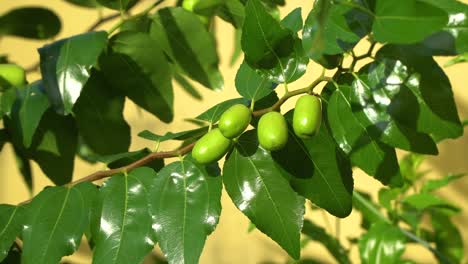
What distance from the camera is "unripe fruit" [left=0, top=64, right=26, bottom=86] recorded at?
2.51ft

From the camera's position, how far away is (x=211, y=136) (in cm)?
55

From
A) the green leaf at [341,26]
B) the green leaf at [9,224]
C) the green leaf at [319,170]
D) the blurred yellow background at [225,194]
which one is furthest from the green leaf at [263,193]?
the blurred yellow background at [225,194]

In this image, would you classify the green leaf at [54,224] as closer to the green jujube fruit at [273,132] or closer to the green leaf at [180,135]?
the green leaf at [180,135]

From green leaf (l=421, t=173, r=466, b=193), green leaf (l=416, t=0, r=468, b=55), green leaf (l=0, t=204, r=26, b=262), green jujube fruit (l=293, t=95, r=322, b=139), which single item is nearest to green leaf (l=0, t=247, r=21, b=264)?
green leaf (l=0, t=204, r=26, b=262)

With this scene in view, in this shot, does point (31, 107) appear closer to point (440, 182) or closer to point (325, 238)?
point (325, 238)

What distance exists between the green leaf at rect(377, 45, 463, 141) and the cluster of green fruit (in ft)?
0.22

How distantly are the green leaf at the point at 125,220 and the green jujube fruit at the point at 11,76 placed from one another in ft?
0.71

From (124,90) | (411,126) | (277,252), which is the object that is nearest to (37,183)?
(277,252)

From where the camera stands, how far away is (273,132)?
1.68ft

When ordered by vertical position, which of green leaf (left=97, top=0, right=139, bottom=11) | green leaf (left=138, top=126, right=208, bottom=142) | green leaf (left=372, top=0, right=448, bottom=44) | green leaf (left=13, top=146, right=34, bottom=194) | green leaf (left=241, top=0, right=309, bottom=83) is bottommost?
green leaf (left=13, top=146, right=34, bottom=194)

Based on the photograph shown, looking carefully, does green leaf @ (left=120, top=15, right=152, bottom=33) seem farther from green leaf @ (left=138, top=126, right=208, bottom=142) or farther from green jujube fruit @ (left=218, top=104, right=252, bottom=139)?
green jujube fruit @ (left=218, top=104, right=252, bottom=139)

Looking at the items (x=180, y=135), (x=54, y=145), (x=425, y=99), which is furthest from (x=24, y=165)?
(x=425, y=99)

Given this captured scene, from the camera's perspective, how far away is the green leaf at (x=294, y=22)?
571mm

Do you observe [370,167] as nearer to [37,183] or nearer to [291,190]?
[291,190]
